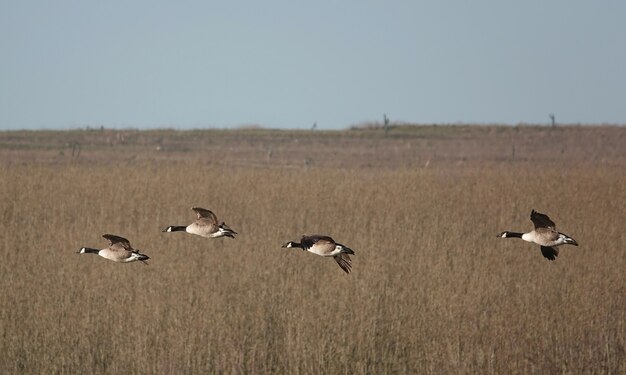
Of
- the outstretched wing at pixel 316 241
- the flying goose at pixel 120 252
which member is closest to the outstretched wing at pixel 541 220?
the outstretched wing at pixel 316 241

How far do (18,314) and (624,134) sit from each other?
3781cm

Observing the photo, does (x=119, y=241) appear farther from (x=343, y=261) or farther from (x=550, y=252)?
(x=550, y=252)

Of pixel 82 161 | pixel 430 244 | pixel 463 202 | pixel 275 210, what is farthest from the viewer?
pixel 82 161

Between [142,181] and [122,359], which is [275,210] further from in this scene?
[122,359]

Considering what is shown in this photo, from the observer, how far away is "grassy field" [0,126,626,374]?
9.45m

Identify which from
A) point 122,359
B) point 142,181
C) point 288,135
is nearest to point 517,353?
point 122,359

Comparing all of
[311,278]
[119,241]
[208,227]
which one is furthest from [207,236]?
[311,278]

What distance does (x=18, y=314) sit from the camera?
10.3 metres

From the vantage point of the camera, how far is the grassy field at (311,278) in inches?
372

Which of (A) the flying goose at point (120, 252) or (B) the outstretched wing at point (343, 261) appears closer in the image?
(A) the flying goose at point (120, 252)

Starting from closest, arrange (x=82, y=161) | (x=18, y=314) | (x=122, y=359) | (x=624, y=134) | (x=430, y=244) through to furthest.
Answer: (x=122, y=359), (x=18, y=314), (x=430, y=244), (x=82, y=161), (x=624, y=134)

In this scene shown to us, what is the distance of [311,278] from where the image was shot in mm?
12516

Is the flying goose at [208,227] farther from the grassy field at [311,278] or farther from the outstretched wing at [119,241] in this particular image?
the grassy field at [311,278]

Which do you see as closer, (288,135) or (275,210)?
(275,210)
